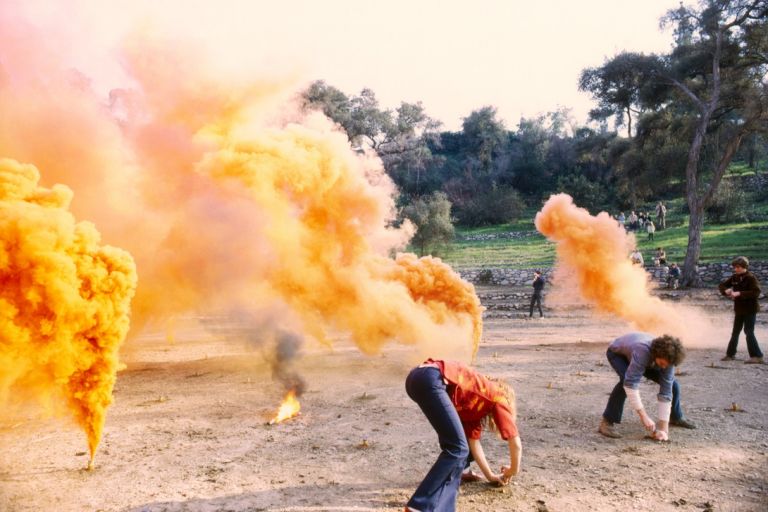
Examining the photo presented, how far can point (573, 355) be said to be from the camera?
12047 mm

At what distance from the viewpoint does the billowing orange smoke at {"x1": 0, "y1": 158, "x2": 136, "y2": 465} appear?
16.9 feet

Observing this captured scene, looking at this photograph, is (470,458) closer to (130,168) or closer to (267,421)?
(267,421)

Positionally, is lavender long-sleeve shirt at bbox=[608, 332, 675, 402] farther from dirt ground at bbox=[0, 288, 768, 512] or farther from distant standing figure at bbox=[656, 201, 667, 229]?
distant standing figure at bbox=[656, 201, 667, 229]

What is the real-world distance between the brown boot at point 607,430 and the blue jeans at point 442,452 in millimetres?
3087

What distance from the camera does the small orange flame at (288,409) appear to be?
7488mm

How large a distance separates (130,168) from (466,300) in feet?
23.5

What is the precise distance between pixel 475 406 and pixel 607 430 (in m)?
2.83

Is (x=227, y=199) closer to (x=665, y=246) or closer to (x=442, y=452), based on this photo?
(x=442, y=452)

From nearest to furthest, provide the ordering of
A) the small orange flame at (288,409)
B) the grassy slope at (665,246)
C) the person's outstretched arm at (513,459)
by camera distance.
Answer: the person's outstretched arm at (513,459), the small orange flame at (288,409), the grassy slope at (665,246)

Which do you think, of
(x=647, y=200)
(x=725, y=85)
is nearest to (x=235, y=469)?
(x=725, y=85)

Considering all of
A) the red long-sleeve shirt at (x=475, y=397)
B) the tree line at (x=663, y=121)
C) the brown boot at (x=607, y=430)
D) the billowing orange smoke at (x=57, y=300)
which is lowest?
the brown boot at (x=607, y=430)

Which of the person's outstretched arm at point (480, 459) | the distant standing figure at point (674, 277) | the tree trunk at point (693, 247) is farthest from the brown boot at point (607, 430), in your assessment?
the distant standing figure at point (674, 277)

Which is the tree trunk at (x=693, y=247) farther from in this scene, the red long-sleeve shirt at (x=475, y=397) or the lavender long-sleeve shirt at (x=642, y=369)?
the red long-sleeve shirt at (x=475, y=397)

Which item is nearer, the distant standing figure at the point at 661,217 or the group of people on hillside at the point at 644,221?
the group of people on hillside at the point at 644,221
